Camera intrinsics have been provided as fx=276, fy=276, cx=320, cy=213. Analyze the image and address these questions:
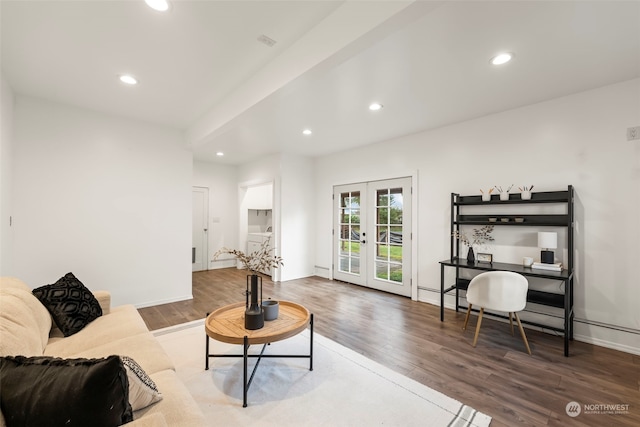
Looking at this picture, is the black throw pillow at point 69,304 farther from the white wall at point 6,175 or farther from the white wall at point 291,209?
the white wall at point 291,209

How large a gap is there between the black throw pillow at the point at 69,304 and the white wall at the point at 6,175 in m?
1.11

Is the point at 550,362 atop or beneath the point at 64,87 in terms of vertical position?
beneath

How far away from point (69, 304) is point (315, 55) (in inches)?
106

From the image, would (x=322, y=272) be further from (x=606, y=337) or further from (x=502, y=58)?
(x=502, y=58)

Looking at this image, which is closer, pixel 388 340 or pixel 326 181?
pixel 388 340

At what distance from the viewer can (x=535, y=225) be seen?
316 centimetres

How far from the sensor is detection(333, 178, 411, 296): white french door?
4594 millimetres

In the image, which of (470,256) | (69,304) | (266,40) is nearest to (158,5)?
(266,40)

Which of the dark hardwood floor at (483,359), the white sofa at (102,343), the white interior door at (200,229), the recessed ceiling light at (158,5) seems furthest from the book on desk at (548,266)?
the white interior door at (200,229)

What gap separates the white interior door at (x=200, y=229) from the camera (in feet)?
21.7

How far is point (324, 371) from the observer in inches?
91.1

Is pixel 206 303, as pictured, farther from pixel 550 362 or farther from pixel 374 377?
pixel 550 362

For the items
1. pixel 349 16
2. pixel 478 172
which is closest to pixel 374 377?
pixel 349 16

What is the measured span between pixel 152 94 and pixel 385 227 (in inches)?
152
